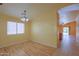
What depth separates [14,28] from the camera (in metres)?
2.03

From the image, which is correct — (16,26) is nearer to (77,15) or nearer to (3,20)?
(3,20)

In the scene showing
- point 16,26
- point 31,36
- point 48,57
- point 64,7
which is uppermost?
point 64,7

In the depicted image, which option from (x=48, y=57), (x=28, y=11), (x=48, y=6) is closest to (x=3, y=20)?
(x=28, y=11)

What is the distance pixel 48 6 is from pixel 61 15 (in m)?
0.27

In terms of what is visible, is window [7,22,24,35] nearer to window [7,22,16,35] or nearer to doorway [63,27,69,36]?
window [7,22,16,35]

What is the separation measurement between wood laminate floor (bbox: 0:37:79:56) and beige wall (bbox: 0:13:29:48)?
2.9 inches

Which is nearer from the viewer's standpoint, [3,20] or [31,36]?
[3,20]

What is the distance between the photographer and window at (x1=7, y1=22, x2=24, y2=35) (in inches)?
77.7

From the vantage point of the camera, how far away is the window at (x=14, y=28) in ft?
6.47

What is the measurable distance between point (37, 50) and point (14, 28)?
548 millimetres

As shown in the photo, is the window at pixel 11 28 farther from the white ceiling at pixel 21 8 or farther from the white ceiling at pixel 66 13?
the white ceiling at pixel 66 13

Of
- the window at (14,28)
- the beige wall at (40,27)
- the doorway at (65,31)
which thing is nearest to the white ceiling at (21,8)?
the beige wall at (40,27)

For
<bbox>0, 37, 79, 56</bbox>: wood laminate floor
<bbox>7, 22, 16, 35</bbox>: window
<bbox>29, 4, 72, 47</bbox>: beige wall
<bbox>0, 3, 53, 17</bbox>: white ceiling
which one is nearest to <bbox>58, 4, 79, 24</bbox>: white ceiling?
<bbox>29, 4, 72, 47</bbox>: beige wall

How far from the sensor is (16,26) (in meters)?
2.03
